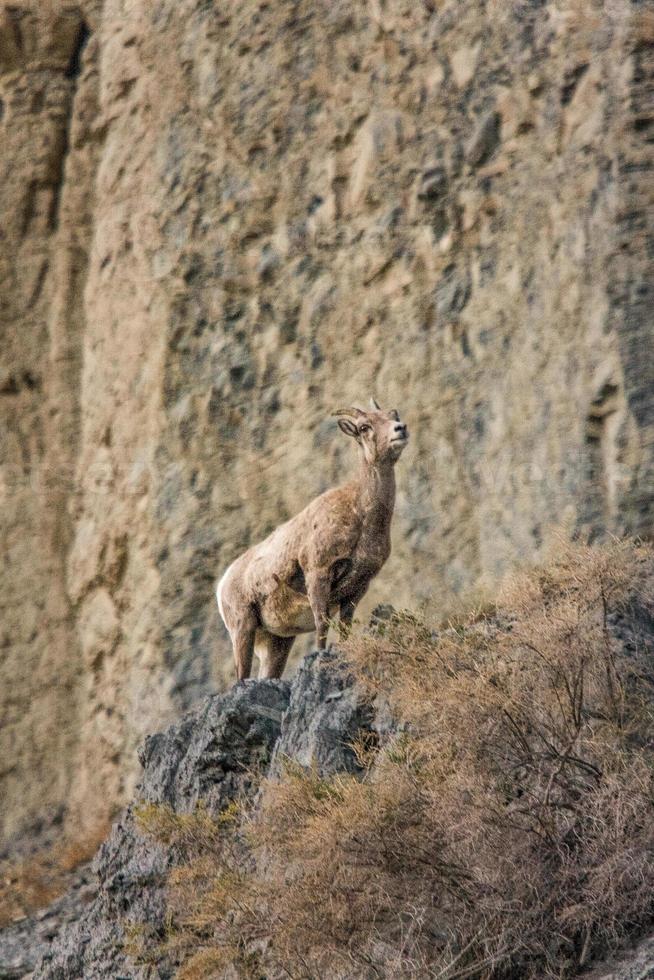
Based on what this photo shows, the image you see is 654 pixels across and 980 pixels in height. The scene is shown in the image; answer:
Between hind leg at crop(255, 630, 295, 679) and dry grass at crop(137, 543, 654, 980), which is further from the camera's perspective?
hind leg at crop(255, 630, 295, 679)

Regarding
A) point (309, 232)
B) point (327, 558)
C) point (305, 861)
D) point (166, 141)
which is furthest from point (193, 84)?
point (305, 861)

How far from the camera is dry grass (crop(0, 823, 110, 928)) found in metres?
18.5

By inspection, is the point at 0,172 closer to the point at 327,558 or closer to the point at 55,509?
the point at 55,509

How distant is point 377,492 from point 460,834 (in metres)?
3.67

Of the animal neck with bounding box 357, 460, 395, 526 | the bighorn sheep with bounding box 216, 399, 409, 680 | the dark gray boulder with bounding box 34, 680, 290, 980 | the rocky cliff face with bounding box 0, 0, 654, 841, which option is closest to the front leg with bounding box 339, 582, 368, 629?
the bighorn sheep with bounding box 216, 399, 409, 680

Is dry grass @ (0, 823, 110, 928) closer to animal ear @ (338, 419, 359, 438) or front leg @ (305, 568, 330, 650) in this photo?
front leg @ (305, 568, 330, 650)

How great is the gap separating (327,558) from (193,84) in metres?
11.9

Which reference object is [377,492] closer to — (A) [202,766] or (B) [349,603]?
(B) [349,603]

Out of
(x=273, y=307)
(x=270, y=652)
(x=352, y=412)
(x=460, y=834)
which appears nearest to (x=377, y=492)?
(x=352, y=412)

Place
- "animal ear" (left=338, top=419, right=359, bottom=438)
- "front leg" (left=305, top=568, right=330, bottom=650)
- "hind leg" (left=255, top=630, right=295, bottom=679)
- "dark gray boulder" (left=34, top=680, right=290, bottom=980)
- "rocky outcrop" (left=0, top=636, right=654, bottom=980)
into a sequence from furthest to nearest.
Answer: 1. "hind leg" (left=255, top=630, right=295, bottom=679)
2. "animal ear" (left=338, top=419, right=359, bottom=438)
3. "front leg" (left=305, top=568, right=330, bottom=650)
4. "dark gray boulder" (left=34, top=680, right=290, bottom=980)
5. "rocky outcrop" (left=0, top=636, right=654, bottom=980)

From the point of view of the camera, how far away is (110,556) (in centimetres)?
2289

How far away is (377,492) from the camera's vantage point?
13875 mm

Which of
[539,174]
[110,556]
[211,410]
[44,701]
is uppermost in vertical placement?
[539,174]

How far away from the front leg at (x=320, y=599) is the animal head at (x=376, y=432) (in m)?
1.02
